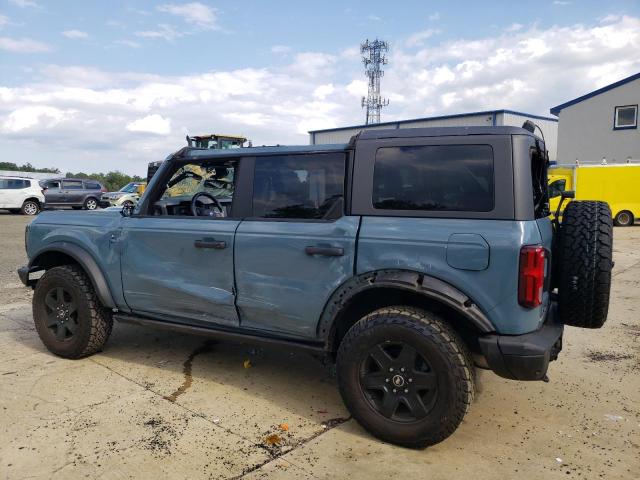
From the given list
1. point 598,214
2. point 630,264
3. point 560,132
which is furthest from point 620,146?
point 598,214

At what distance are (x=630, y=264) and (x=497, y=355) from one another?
906 cm

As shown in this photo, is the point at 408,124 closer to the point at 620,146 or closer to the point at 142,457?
the point at 620,146

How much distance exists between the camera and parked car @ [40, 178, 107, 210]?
80.0 ft

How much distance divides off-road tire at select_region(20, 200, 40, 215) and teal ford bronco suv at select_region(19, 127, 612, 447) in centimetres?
2172

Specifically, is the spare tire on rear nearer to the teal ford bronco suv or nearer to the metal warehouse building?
the teal ford bronco suv

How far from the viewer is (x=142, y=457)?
2.93 metres

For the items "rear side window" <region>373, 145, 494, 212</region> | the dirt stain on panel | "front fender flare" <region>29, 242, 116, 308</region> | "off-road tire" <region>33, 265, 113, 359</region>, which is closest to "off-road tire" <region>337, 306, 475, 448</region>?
"rear side window" <region>373, 145, 494, 212</region>

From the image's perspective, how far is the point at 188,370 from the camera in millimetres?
4289

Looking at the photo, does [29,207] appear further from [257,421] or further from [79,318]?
[257,421]

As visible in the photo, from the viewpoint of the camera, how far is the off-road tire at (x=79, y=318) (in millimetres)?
4344

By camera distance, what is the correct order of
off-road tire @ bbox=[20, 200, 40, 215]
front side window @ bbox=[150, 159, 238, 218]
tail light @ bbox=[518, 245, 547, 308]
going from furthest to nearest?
off-road tire @ bbox=[20, 200, 40, 215], front side window @ bbox=[150, 159, 238, 218], tail light @ bbox=[518, 245, 547, 308]

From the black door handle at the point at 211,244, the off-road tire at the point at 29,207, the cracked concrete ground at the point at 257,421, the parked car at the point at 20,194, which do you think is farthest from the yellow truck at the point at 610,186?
the off-road tire at the point at 29,207

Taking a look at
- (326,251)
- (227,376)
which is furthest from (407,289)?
(227,376)

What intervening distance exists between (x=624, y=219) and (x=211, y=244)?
19.0 meters
